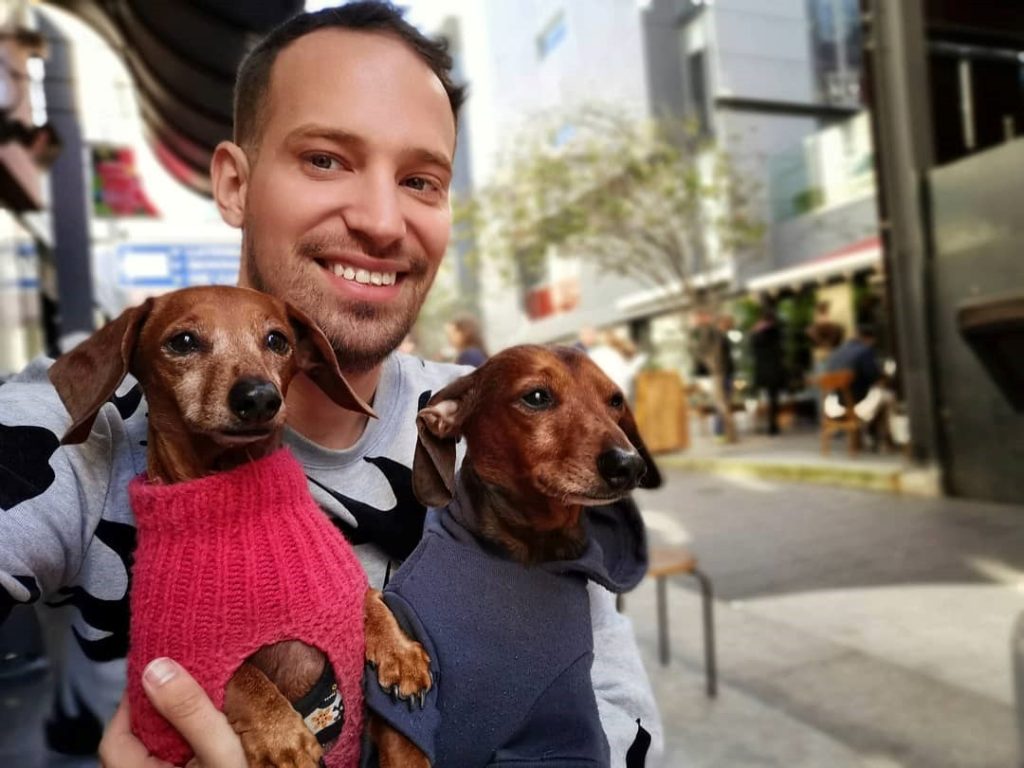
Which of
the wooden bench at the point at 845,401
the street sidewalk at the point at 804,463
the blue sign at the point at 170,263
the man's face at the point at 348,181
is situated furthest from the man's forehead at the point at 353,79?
the wooden bench at the point at 845,401

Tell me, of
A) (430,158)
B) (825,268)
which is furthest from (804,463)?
(430,158)

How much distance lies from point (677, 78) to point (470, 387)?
18.7m

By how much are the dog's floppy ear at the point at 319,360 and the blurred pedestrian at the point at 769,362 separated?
12891 millimetres

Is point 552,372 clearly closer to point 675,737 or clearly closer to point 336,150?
point 336,150

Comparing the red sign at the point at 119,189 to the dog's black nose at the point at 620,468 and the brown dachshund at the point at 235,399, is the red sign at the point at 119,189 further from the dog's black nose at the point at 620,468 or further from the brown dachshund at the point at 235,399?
the dog's black nose at the point at 620,468

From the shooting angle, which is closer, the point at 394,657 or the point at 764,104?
the point at 394,657

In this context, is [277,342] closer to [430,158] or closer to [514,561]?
[430,158]

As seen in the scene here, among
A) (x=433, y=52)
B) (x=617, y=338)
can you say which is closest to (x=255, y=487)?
(x=433, y=52)

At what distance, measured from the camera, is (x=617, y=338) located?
32.0ft

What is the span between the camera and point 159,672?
0.91 metres

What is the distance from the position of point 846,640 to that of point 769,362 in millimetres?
8977

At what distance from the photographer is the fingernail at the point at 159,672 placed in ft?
2.97

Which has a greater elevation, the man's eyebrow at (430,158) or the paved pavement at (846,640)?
the man's eyebrow at (430,158)

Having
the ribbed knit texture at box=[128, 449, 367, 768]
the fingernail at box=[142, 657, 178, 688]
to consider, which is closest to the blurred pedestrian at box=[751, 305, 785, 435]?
the ribbed knit texture at box=[128, 449, 367, 768]
